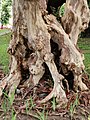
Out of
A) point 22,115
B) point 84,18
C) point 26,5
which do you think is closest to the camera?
point 22,115

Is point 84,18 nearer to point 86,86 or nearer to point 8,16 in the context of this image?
point 86,86

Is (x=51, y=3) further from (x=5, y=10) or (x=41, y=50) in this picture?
(x=5, y=10)

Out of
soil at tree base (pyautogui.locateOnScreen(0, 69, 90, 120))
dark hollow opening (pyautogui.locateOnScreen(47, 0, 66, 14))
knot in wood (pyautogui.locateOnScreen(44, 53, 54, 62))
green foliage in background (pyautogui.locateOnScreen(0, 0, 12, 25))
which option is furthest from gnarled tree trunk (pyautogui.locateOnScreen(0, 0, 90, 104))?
green foliage in background (pyautogui.locateOnScreen(0, 0, 12, 25))

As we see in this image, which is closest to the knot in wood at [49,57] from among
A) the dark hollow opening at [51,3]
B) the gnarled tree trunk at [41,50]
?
the gnarled tree trunk at [41,50]

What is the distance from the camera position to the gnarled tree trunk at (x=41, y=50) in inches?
182

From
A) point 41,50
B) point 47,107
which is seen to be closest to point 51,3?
point 41,50

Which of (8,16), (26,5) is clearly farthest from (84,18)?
(8,16)

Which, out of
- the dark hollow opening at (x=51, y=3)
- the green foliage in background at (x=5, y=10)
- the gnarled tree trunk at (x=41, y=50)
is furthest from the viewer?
the green foliage in background at (x=5, y=10)

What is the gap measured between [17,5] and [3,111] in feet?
4.87

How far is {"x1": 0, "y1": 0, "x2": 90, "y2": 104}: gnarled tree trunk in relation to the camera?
4.62 m

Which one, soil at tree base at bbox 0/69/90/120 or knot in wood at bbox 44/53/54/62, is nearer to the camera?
soil at tree base at bbox 0/69/90/120

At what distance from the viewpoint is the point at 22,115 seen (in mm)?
4215

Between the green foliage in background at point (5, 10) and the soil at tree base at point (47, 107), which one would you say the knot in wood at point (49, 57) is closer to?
the soil at tree base at point (47, 107)

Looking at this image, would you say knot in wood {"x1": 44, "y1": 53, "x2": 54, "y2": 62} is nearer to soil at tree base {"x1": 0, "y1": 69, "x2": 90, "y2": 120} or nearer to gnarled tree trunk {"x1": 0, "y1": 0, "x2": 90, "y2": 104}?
gnarled tree trunk {"x1": 0, "y1": 0, "x2": 90, "y2": 104}
